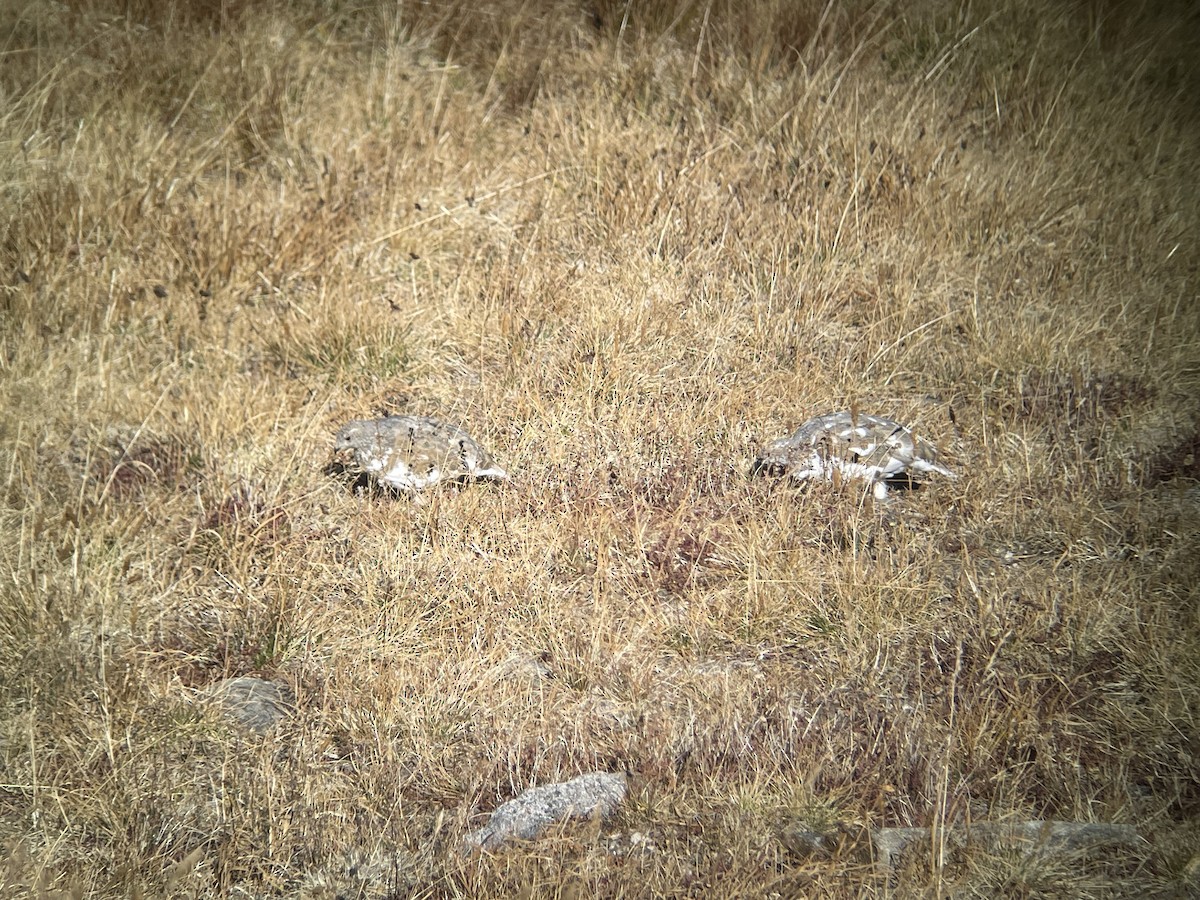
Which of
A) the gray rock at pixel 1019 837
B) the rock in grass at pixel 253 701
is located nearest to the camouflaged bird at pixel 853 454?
the gray rock at pixel 1019 837

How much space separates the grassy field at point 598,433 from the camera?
7.79ft

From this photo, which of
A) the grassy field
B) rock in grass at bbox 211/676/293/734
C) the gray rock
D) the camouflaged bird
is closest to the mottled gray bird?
the grassy field

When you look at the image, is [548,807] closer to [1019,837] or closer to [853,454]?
[1019,837]

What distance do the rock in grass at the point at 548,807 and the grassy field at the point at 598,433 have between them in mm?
55

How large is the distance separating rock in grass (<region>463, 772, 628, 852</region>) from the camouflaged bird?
51.2 inches

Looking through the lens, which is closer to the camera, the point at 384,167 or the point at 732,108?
the point at 384,167

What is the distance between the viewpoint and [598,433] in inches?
143

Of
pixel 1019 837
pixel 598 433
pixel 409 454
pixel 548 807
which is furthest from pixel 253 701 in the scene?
pixel 1019 837

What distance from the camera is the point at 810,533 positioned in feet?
10.6

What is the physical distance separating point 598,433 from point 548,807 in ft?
5.09

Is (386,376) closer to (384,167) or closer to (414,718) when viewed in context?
(384,167)

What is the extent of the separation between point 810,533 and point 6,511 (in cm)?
241

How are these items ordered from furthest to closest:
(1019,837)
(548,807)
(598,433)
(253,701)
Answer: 1. (598,433)
2. (253,701)
3. (548,807)
4. (1019,837)

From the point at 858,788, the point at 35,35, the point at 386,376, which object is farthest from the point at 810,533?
the point at 35,35
